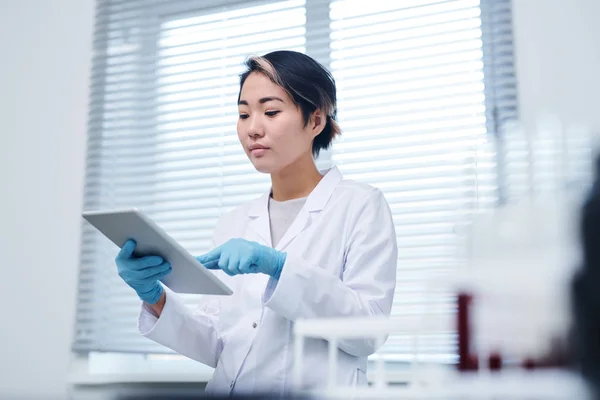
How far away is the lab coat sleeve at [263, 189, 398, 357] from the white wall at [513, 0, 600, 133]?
0.79m

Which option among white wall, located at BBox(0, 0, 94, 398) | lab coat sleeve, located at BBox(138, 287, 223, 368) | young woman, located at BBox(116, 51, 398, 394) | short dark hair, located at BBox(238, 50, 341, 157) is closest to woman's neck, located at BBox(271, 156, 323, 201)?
young woman, located at BBox(116, 51, 398, 394)

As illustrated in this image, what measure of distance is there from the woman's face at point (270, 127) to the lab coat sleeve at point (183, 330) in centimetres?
40

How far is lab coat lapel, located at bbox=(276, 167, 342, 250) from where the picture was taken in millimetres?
1606

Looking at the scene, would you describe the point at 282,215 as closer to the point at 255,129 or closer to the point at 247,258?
the point at 255,129

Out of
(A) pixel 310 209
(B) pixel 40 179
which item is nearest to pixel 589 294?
(A) pixel 310 209

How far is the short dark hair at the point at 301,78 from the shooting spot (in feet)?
5.33

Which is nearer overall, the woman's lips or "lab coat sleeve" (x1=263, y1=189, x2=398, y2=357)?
"lab coat sleeve" (x1=263, y1=189, x2=398, y2=357)

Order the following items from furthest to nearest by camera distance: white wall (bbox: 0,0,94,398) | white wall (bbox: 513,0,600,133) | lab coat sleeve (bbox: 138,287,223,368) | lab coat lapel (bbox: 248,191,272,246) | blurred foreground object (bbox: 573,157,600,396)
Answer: white wall (bbox: 0,0,94,398) < white wall (bbox: 513,0,600,133) < lab coat lapel (bbox: 248,191,272,246) < lab coat sleeve (bbox: 138,287,223,368) < blurred foreground object (bbox: 573,157,600,396)

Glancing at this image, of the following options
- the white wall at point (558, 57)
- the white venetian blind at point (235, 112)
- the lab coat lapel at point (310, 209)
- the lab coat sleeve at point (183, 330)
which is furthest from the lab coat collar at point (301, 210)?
the white wall at point (558, 57)

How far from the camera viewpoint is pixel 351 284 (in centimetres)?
145

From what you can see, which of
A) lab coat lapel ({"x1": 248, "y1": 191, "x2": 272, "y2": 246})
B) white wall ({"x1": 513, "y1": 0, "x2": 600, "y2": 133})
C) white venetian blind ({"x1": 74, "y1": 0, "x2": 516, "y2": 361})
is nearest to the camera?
lab coat lapel ({"x1": 248, "y1": 191, "x2": 272, "y2": 246})

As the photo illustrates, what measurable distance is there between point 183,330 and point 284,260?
0.34 m

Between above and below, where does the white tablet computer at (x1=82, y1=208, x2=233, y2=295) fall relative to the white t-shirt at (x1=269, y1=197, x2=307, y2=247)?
below

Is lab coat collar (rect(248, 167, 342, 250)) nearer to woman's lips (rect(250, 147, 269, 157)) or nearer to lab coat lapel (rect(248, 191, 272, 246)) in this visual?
lab coat lapel (rect(248, 191, 272, 246))
